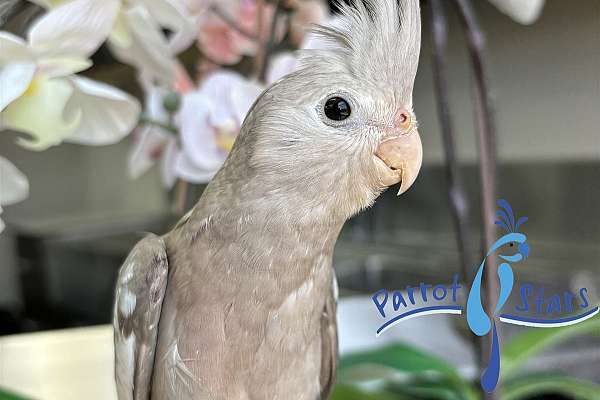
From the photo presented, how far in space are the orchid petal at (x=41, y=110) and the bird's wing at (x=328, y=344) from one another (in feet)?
0.46

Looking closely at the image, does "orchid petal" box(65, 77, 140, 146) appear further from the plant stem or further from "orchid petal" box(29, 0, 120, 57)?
the plant stem

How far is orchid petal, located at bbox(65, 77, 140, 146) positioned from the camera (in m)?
0.26

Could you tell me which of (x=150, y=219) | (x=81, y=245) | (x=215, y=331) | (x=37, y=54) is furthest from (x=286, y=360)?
(x=81, y=245)

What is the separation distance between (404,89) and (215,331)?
12cm

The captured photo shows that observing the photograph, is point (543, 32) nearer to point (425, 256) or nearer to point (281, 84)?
point (281, 84)

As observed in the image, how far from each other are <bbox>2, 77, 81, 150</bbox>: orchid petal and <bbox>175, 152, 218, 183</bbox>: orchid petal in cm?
8

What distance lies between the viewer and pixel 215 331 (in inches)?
9.2

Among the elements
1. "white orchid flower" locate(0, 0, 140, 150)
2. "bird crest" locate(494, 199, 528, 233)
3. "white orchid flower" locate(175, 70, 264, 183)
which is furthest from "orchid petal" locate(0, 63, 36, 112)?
"bird crest" locate(494, 199, 528, 233)

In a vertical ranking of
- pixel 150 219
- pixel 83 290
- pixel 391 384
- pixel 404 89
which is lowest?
pixel 83 290

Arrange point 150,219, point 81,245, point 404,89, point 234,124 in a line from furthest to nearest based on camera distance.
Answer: point 81,245 → point 150,219 → point 234,124 → point 404,89

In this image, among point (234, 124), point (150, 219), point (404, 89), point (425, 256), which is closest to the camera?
point (404, 89)

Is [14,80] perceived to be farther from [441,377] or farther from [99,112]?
[441,377]

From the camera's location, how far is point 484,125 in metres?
0.28

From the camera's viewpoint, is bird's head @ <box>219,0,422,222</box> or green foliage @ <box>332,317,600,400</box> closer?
bird's head @ <box>219,0,422,222</box>
